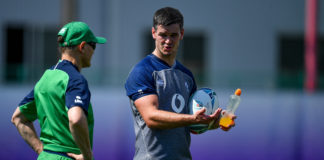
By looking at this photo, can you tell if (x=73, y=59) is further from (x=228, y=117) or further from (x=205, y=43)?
(x=205, y=43)

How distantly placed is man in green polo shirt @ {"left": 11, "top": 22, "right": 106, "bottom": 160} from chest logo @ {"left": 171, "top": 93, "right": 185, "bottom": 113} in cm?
56

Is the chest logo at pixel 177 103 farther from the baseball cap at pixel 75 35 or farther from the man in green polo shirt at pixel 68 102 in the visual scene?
the baseball cap at pixel 75 35

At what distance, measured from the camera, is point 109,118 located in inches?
480

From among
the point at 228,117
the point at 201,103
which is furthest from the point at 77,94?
the point at 228,117

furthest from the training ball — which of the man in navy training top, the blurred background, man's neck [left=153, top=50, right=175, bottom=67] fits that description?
the blurred background

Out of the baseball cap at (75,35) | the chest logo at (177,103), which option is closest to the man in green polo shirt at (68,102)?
the baseball cap at (75,35)

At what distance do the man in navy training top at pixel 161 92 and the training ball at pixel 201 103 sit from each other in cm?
5

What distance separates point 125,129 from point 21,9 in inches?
527

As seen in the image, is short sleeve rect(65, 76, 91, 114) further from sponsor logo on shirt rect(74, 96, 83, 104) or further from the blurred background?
the blurred background

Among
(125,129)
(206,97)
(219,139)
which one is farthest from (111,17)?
(206,97)

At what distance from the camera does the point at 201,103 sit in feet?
10.4

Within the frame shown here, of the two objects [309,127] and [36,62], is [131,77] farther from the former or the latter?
[36,62]

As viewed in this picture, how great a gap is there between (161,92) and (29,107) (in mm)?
954

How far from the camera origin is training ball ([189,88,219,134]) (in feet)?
10.4
